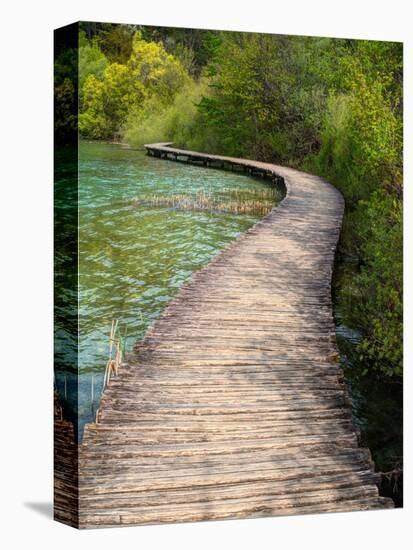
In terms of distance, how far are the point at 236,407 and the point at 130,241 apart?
1.30 m

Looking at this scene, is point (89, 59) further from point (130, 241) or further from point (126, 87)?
point (130, 241)

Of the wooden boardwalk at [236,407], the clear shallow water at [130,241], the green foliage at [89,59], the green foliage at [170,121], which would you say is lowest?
the wooden boardwalk at [236,407]

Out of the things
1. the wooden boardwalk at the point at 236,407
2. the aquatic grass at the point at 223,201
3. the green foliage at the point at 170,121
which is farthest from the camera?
the green foliage at the point at 170,121

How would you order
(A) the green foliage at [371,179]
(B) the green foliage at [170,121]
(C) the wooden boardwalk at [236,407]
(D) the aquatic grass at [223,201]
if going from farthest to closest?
1. (A) the green foliage at [371,179]
2. (B) the green foliage at [170,121]
3. (D) the aquatic grass at [223,201]
4. (C) the wooden boardwalk at [236,407]

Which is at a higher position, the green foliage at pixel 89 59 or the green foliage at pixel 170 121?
the green foliage at pixel 89 59

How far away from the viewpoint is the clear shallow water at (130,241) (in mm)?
6215

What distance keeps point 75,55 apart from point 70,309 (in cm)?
162

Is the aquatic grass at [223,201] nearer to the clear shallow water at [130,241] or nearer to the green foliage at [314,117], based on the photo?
the clear shallow water at [130,241]

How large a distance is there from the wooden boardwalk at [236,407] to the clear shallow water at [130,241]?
136 millimetres

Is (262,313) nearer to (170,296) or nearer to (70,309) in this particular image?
(170,296)

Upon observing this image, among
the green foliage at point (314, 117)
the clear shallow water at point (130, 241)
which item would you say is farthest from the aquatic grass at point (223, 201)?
the green foliage at point (314, 117)

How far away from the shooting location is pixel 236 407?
257 inches

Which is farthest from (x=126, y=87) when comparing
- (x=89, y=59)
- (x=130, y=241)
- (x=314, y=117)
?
(x=314, y=117)

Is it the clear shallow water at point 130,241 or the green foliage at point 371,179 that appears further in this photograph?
the green foliage at point 371,179
